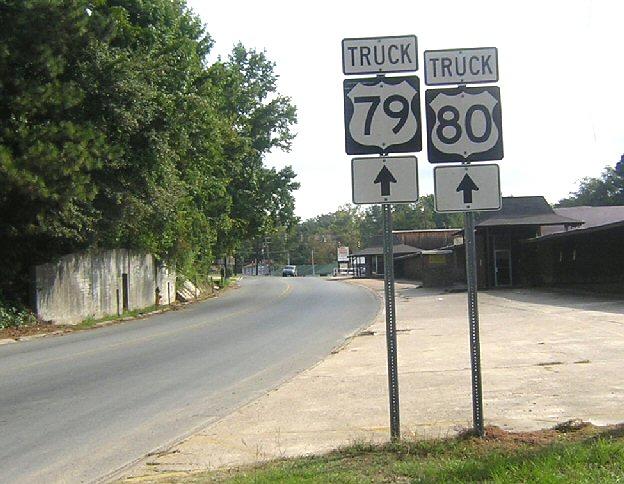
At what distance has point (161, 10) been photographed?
29688 mm

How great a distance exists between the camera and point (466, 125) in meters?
6.97

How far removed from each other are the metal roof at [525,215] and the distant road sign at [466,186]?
Result: 3478 centimetres

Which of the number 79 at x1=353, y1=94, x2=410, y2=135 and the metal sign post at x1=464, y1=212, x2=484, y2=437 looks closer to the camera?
the metal sign post at x1=464, y1=212, x2=484, y2=437

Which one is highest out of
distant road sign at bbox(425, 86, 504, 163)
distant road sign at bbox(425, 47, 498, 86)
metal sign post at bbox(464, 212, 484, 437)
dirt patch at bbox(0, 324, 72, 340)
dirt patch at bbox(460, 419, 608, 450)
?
distant road sign at bbox(425, 47, 498, 86)

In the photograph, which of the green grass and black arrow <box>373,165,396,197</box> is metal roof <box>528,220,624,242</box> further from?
black arrow <box>373,165,396,197</box>

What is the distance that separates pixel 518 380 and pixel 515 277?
109 ft

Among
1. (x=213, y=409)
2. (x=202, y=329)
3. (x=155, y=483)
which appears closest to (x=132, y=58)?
(x=202, y=329)

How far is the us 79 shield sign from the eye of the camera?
6.93m

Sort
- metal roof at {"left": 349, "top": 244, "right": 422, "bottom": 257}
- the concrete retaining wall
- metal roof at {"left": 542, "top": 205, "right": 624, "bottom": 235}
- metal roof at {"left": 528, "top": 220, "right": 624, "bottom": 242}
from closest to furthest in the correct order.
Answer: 1. the concrete retaining wall
2. metal roof at {"left": 528, "top": 220, "right": 624, "bottom": 242}
3. metal roof at {"left": 542, "top": 205, "right": 624, "bottom": 235}
4. metal roof at {"left": 349, "top": 244, "right": 422, "bottom": 257}

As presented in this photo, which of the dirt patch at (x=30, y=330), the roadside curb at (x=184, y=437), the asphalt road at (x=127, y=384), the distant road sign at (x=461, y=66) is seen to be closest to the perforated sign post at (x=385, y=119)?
the distant road sign at (x=461, y=66)

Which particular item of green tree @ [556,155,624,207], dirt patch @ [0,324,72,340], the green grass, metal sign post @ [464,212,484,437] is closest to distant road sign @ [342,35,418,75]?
metal sign post @ [464,212,484,437]

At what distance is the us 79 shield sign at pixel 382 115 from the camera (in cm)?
693

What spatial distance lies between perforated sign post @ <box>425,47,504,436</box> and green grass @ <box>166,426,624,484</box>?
65cm

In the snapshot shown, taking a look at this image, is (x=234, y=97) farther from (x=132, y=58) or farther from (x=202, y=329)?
(x=202, y=329)
